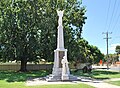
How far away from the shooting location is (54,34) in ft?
115

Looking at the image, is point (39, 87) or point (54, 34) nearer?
point (39, 87)

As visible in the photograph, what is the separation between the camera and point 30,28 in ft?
118

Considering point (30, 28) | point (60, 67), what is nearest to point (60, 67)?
point (60, 67)

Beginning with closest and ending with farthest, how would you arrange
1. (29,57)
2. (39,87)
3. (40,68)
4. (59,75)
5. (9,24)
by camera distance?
(39,87) < (59,75) < (9,24) < (29,57) < (40,68)

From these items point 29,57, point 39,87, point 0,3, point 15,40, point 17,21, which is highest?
point 0,3

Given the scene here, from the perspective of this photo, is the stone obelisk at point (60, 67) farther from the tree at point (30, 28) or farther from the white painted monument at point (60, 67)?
the tree at point (30, 28)

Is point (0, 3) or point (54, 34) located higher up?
point (0, 3)

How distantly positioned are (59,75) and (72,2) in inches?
720

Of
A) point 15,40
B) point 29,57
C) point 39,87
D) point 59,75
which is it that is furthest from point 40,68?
point 39,87

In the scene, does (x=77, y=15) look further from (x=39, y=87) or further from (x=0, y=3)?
(x=39, y=87)

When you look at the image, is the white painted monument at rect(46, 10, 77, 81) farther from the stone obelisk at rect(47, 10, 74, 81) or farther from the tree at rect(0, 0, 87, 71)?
the tree at rect(0, 0, 87, 71)

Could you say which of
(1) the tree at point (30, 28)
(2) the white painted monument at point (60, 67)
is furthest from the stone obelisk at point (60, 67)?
(1) the tree at point (30, 28)

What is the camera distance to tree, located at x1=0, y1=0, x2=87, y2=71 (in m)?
34.6


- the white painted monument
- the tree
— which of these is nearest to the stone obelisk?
the white painted monument
